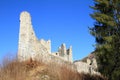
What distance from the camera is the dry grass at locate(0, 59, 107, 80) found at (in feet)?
49.4

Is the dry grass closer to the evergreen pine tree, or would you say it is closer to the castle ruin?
the evergreen pine tree

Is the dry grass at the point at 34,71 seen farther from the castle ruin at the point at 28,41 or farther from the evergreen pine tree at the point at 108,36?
the castle ruin at the point at 28,41

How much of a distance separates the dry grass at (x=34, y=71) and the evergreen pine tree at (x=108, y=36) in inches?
50.4

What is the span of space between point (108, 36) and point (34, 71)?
3915 mm

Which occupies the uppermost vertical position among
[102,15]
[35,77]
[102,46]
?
[102,15]

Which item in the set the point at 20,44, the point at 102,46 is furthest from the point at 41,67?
the point at 20,44

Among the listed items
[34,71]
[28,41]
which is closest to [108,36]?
[34,71]

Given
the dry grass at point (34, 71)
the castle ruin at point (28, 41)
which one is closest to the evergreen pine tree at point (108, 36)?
the dry grass at point (34, 71)

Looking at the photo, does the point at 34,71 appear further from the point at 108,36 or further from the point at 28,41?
the point at 28,41

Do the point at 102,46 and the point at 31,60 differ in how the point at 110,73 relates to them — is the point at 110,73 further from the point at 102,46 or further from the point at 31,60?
the point at 31,60

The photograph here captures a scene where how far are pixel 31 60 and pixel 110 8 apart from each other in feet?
15.5

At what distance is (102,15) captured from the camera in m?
17.4

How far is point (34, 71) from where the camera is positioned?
1622cm

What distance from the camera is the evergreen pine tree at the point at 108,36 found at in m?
16.6
